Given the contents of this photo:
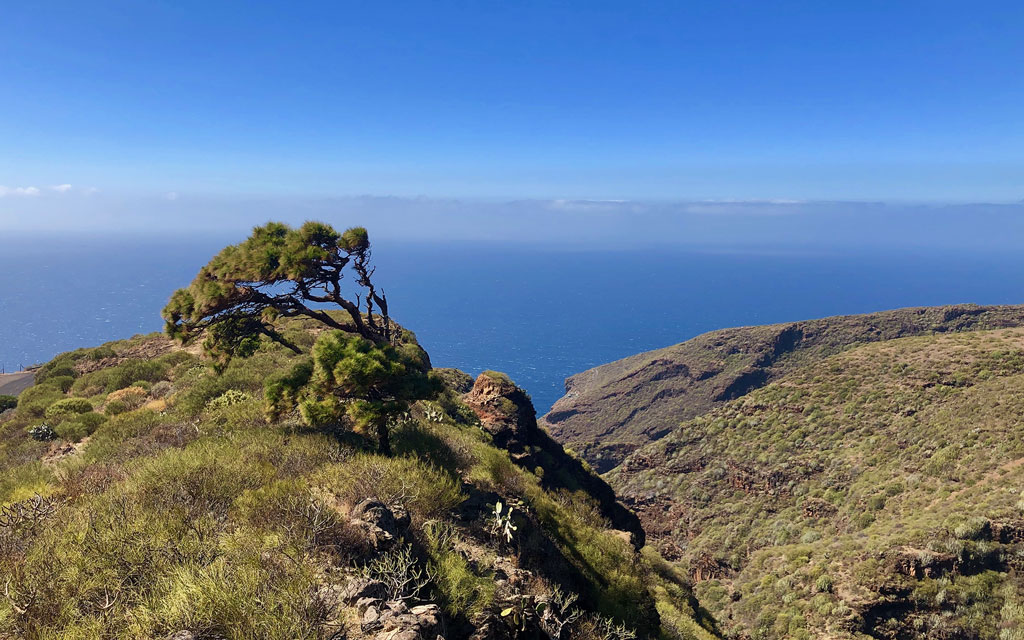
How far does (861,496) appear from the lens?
2750 cm

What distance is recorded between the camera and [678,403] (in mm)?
77188

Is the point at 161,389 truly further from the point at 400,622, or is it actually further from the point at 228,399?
the point at 400,622

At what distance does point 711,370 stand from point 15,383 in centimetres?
8723

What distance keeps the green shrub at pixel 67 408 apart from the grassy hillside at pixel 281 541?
3.86ft

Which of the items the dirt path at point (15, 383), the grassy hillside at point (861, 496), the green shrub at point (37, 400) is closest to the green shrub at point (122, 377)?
the green shrub at point (37, 400)

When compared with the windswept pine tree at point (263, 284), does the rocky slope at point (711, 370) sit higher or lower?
lower

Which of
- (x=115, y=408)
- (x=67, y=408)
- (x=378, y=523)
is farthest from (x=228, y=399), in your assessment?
(x=378, y=523)

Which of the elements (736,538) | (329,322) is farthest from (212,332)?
(736,538)

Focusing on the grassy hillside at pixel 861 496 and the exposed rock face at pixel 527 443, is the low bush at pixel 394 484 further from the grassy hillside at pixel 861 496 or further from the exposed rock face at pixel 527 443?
the grassy hillside at pixel 861 496

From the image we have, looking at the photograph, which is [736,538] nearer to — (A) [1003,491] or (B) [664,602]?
(A) [1003,491]

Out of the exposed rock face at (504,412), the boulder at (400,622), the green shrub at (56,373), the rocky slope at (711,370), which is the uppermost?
the boulder at (400,622)

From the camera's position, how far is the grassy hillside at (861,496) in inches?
730

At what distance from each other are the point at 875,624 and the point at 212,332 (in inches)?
1074

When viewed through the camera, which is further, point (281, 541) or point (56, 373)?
point (56, 373)
